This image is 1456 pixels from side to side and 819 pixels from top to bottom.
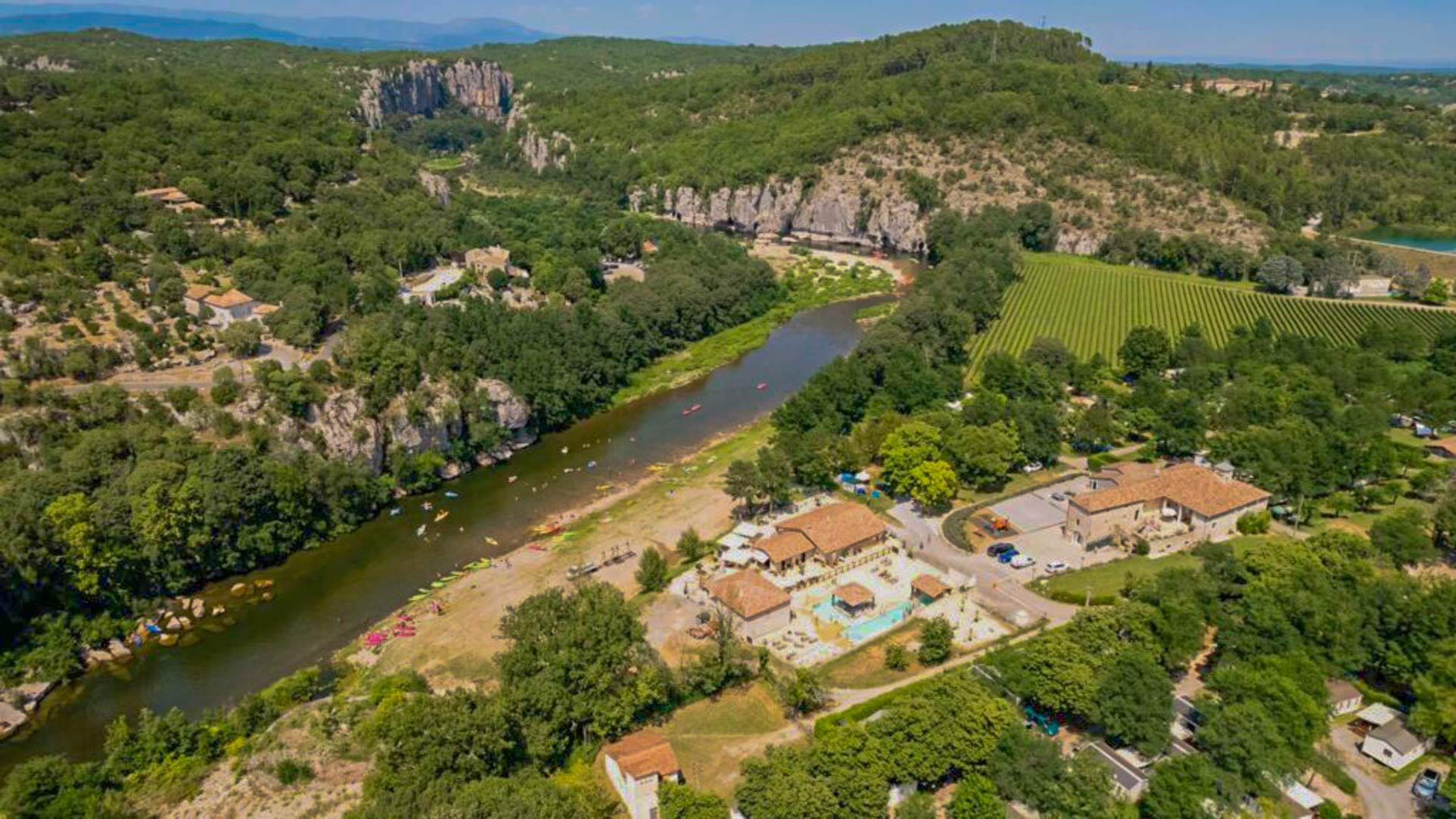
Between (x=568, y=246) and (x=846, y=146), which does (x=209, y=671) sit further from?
(x=846, y=146)

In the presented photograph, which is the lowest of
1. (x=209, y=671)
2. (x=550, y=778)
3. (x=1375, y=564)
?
(x=209, y=671)

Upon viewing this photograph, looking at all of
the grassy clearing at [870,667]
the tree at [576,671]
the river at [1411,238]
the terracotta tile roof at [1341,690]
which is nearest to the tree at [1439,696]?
the terracotta tile roof at [1341,690]

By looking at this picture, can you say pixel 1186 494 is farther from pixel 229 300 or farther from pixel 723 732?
pixel 229 300

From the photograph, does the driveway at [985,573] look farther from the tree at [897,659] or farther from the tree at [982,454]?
the tree at [897,659]

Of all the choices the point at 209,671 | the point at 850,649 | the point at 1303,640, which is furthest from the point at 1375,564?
the point at 209,671

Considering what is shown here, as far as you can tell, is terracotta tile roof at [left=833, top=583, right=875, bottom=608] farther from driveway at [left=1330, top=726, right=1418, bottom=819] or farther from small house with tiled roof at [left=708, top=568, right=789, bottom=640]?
driveway at [left=1330, top=726, right=1418, bottom=819]

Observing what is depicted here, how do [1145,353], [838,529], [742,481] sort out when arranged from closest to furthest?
1. [838,529]
2. [742,481]
3. [1145,353]

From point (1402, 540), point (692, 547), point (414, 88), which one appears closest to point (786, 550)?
point (692, 547)
